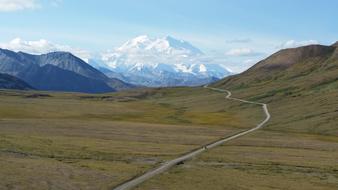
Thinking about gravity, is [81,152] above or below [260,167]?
above

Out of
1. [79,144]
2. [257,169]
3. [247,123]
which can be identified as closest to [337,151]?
[257,169]

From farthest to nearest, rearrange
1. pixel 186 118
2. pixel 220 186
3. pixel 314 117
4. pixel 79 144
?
pixel 186 118, pixel 314 117, pixel 79 144, pixel 220 186

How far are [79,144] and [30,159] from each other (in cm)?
2132

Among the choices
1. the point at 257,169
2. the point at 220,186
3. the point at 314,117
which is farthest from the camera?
the point at 314,117

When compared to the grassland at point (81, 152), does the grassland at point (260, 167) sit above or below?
below

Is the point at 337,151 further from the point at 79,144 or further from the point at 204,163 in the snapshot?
the point at 79,144

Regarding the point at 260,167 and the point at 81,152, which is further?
the point at 81,152

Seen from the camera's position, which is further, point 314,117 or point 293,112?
point 293,112

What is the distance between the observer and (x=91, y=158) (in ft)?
218

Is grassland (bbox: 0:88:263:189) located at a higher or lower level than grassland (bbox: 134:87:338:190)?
higher

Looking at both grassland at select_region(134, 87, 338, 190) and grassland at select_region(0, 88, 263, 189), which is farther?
grassland at select_region(134, 87, 338, 190)

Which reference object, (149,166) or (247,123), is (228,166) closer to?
(149,166)

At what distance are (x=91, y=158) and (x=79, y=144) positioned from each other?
52.2 feet

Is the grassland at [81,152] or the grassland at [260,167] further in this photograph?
the grassland at [260,167]
